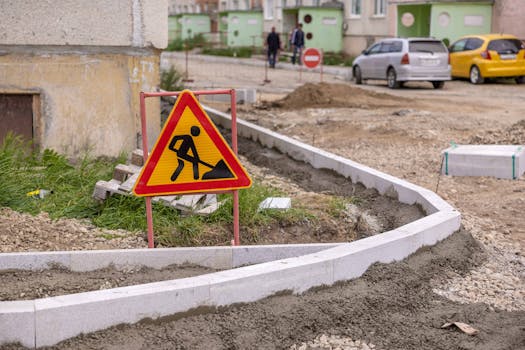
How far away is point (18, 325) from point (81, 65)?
585 cm

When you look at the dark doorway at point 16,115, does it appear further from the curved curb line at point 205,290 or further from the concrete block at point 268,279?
the concrete block at point 268,279

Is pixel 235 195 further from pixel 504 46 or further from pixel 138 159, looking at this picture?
pixel 504 46

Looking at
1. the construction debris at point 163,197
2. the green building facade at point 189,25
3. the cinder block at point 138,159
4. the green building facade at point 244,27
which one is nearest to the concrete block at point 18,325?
the construction debris at point 163,197

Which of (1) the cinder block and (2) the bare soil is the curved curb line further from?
(1) the cinder block

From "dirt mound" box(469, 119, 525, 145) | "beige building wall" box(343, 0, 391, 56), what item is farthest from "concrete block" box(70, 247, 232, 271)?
"beige building wall" box(343, 0, 391, 56)

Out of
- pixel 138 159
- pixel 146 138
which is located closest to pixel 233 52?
pixel 138 159

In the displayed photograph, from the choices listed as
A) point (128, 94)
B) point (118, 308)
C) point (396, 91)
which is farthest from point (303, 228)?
point (396, 91)

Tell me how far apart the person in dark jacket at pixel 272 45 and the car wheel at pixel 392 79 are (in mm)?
12830

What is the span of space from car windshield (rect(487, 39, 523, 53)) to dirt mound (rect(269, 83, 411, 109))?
286 inches

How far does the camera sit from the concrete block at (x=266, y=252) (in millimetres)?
6285

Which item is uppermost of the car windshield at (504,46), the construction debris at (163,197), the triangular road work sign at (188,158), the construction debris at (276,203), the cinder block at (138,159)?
the car windshield at (504,46)

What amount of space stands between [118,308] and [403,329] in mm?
1740

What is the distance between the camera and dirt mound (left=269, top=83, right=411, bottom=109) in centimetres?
1945

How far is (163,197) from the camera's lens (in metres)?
7.48
